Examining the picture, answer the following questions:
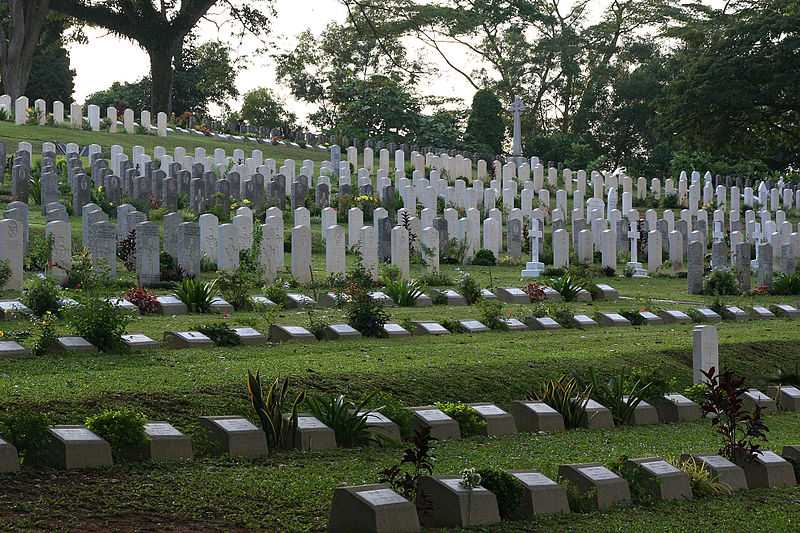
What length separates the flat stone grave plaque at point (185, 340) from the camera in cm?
1341

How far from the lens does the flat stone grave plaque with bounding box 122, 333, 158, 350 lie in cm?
1304

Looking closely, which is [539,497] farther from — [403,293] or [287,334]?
[403,293]

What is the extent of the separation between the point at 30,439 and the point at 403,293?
1040cm

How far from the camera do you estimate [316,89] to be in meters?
56.6

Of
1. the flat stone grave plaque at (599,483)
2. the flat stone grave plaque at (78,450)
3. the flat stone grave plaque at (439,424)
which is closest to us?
the flat stone grave plaque at (78,450)

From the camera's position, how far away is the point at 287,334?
1440cm

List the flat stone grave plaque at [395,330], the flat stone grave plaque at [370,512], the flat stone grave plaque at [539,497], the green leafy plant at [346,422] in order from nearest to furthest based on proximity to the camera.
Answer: the flat stone grave plaque at [370,512]
the flat stone grave plaque at [539,497]
the green leafy plant at [346,422]
the flat stone grave plaque at [395,330]

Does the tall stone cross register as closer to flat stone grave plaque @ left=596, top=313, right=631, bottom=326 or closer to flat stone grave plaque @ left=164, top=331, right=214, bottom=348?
flat stone grave plaque @ left=596, top=313, right=631, bottom=326

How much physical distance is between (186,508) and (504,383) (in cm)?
497

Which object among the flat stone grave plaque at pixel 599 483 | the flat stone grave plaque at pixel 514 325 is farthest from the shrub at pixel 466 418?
the flat stone grave plaque at pixel 514 325

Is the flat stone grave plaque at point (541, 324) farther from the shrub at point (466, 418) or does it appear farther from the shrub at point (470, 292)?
the shrub at point (466, 418)

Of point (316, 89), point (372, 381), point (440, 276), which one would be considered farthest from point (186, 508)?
point (316, 89)

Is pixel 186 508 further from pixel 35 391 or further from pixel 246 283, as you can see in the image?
pixel 246 283

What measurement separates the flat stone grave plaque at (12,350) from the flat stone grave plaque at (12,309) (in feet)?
8.07
